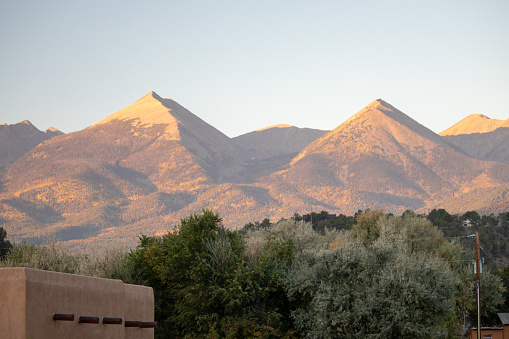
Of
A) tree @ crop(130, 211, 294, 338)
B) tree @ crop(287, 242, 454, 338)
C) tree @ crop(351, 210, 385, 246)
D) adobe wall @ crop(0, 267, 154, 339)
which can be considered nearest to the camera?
adobe wall @ crop(0, 267, 154, 339)

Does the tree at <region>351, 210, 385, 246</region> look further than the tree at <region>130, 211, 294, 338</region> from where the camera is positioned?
Yes

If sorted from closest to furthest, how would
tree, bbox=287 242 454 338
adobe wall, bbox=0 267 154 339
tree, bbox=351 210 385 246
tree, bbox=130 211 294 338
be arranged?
adobe wall, bbox=0 267 154 339
tree, bbox=287 242 454 338
tree, bbox=130 211 294 338
tree, bbox=351 210 385 246

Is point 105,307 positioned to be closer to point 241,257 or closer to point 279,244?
point 241,257

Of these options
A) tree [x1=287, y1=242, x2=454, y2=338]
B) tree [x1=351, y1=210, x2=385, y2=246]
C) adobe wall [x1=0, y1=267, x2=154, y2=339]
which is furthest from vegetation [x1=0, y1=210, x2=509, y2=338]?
adobe wall [x1=0, y1=267, x2=154, y2=339]

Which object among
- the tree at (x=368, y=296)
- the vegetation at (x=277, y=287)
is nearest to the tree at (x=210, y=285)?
the vegetation at (x=277, y=287)

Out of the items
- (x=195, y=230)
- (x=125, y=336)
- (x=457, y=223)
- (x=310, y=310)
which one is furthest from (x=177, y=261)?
(x=457, y=223)

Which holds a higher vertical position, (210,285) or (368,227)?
(368,227)

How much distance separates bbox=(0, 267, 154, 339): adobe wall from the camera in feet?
42.1

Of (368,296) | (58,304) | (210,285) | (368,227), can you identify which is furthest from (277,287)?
(368,227)

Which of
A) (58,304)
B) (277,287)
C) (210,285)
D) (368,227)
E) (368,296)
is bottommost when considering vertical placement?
(368,296)

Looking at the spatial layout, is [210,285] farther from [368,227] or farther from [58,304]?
[368,227]

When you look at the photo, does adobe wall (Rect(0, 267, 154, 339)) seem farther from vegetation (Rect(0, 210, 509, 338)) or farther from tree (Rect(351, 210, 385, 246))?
tree (Rect(351, 210, 385, 246))

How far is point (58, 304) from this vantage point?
45.5 ft

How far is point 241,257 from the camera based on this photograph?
115 ft
